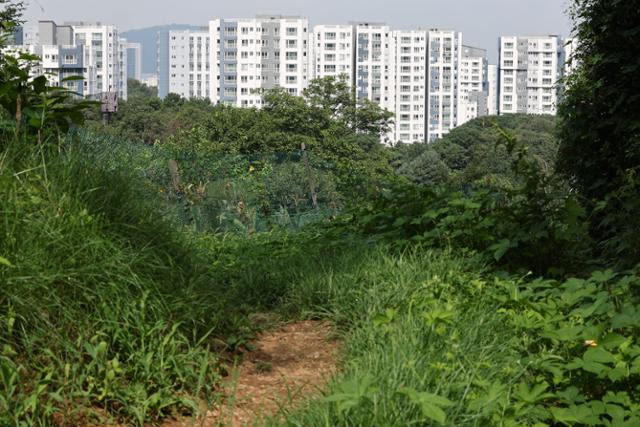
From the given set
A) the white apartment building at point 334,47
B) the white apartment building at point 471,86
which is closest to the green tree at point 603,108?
the white apartment building at point 334,47

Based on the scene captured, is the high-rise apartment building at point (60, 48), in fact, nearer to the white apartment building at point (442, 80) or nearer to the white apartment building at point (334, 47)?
the white apartment building at point (334, 47)

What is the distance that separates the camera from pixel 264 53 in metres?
146

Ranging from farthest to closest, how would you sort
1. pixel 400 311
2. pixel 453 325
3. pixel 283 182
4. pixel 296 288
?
pixel 283 182 → pixel 296 288 → pixel 400 311 → pixel 453 325

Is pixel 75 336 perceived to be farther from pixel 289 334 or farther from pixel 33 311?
pixel 289 334

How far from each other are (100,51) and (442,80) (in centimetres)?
7562

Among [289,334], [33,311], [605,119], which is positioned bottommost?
[289,334]

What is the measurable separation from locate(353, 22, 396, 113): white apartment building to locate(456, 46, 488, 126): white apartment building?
16541 mm

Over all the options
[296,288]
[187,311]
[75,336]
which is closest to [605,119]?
[296,288]

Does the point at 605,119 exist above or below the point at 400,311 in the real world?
above

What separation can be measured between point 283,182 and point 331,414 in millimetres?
8369

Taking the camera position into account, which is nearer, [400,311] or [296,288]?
[400,311]

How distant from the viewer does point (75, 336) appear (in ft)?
10.3

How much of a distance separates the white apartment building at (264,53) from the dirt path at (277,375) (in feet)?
465

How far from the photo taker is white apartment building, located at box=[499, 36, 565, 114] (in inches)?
7657
